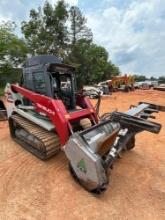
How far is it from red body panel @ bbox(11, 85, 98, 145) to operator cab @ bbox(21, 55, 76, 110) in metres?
0.19

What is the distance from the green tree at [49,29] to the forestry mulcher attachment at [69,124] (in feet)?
69.1

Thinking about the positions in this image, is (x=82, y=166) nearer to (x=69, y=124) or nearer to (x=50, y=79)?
(x=69, y=124)

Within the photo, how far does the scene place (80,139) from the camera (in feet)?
14.2

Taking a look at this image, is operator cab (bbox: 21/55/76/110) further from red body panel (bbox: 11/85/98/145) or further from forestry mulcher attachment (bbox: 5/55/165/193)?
red body panel (bbox: 11/85/98/145)

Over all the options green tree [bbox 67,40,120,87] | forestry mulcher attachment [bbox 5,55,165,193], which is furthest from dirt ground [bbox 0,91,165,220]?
green tree [bbox 67,40,120,87]

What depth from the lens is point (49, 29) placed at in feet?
93.4

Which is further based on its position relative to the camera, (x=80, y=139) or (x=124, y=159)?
(x=124, y=159)

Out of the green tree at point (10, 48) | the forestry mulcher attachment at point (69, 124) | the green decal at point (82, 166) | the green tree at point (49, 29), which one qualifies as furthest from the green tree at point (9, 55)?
the green decal at point (82, 166)

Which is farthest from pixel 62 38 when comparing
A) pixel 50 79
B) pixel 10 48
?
pixel 50 79

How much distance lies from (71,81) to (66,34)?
2342 cm

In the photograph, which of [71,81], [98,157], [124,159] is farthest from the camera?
[71,81]

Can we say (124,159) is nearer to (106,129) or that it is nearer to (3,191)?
(106,129)

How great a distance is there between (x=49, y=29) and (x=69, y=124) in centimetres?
2486

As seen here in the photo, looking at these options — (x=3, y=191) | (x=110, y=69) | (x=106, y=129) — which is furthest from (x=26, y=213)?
(x=110, y=69)
